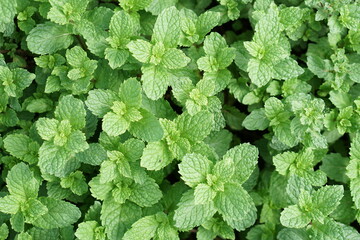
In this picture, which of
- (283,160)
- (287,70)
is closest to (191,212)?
(283,160)

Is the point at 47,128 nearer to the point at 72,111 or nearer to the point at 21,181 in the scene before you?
the point at 72,111

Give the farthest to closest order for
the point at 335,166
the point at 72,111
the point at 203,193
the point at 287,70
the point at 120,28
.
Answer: the point at 335,166, the point at 287,70, the point at 120,28, the point at 72,111, the point at 203,193

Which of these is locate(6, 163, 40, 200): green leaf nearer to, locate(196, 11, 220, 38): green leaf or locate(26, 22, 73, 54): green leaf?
locate(26, 22, 73, 54): green leaf

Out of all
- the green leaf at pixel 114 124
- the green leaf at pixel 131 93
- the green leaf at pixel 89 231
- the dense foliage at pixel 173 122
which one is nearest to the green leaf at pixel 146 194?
the dense foliage at pixel 173 122

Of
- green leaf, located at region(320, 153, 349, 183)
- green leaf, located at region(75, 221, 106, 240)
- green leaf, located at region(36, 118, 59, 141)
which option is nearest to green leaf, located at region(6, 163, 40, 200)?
green leaf, located at region(36, 118, 59, 141)

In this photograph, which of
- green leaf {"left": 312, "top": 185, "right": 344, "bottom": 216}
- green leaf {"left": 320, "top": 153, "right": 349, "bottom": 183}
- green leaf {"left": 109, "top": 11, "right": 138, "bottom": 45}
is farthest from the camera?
green leaf {"left": 320, "top": 153, "right": 349, "bottom": 183}

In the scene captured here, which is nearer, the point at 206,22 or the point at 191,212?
the point at 191,212
